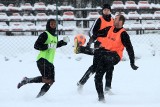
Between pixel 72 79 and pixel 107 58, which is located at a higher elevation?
pixel 107 58

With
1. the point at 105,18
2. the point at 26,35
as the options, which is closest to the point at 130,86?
the point at 105,18

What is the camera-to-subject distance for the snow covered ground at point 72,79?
18.5 feet

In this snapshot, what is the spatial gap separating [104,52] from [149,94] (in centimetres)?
126

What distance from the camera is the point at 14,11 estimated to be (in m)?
14.7

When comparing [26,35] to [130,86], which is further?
[26,35]

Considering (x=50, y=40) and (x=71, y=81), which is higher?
(x=50, y=40)

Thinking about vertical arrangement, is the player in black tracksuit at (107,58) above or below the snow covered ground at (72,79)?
above

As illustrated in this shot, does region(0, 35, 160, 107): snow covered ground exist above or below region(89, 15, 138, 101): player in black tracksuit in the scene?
below

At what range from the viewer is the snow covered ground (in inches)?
222

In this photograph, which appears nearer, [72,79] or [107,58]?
[107,58]

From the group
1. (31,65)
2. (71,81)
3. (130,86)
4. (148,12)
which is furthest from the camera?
(148,12)

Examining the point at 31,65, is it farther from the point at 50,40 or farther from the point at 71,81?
the point at 50,40

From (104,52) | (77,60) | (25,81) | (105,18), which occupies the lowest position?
(77,60)

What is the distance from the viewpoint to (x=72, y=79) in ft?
26.1
